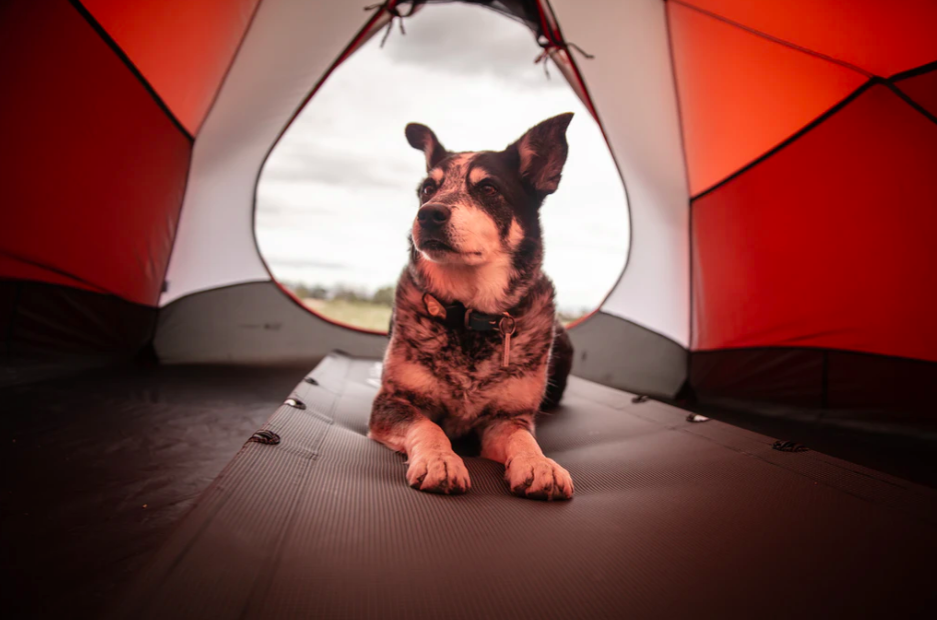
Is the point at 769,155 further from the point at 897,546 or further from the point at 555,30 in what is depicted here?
the point at 897,546

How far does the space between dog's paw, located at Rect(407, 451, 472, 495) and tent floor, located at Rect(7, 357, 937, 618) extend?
0.05m

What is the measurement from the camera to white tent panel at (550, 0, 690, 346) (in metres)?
3.23

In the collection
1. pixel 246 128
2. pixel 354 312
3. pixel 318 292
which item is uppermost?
pixel 246 128

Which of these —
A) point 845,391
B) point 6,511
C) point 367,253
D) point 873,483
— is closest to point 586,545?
point 873,483

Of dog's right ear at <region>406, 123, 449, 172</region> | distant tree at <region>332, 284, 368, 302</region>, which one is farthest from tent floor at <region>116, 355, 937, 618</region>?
distant tree at <region>332, 284, 368, 302</region>

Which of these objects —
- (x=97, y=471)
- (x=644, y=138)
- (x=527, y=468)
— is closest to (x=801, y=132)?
(x=644, y=138)

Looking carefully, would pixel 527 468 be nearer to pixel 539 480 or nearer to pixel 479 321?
pixel 539 480

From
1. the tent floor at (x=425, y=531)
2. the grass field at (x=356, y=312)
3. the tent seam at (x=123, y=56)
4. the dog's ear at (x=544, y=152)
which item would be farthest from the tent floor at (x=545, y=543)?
the grass field at (x=356, y=312)

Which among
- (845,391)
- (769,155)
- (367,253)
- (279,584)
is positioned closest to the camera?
(279,584)

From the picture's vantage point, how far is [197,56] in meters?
2.89

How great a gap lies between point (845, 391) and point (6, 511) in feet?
11.7

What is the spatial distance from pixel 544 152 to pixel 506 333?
33.7 inches

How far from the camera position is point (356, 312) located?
5.03 m

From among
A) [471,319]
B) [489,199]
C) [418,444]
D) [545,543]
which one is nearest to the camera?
[545,543]
